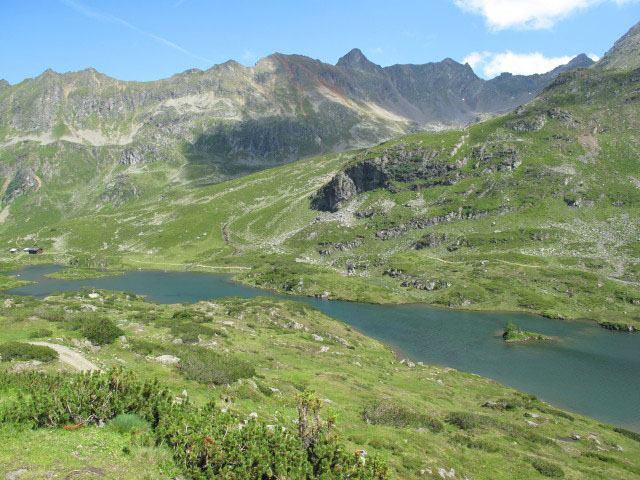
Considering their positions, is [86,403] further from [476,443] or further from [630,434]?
[630,434]

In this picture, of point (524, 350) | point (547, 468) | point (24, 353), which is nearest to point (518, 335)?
point (524, 350)

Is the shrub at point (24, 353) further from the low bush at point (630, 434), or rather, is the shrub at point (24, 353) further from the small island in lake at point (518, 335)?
the small island in lake at point (518, 335)

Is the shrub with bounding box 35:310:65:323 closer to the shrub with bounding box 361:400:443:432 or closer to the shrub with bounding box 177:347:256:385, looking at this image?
the shrub with bounding box 177:347:256:385

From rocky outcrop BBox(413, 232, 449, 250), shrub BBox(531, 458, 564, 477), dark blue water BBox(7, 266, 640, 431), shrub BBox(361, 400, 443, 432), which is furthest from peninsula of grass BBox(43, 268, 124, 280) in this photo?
shrub BBox(531, 458, 564, 477)

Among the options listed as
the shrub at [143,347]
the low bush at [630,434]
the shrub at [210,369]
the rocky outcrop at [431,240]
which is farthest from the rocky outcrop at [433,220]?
the shrub at [143,347]

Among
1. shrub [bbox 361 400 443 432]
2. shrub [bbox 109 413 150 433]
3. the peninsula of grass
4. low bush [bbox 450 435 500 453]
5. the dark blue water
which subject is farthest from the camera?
the peninsula of grass

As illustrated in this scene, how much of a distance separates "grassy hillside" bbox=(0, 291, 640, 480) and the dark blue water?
1238cm

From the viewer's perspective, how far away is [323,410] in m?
31.4

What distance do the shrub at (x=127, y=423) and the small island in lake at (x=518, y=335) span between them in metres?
90.2

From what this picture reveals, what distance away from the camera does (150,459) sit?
13.3 metres

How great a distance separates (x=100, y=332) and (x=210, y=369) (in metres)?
12.5

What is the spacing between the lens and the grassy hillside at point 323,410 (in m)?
13.9

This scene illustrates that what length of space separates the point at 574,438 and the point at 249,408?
35.5m

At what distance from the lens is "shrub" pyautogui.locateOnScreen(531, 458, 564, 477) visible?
27.5 metres
